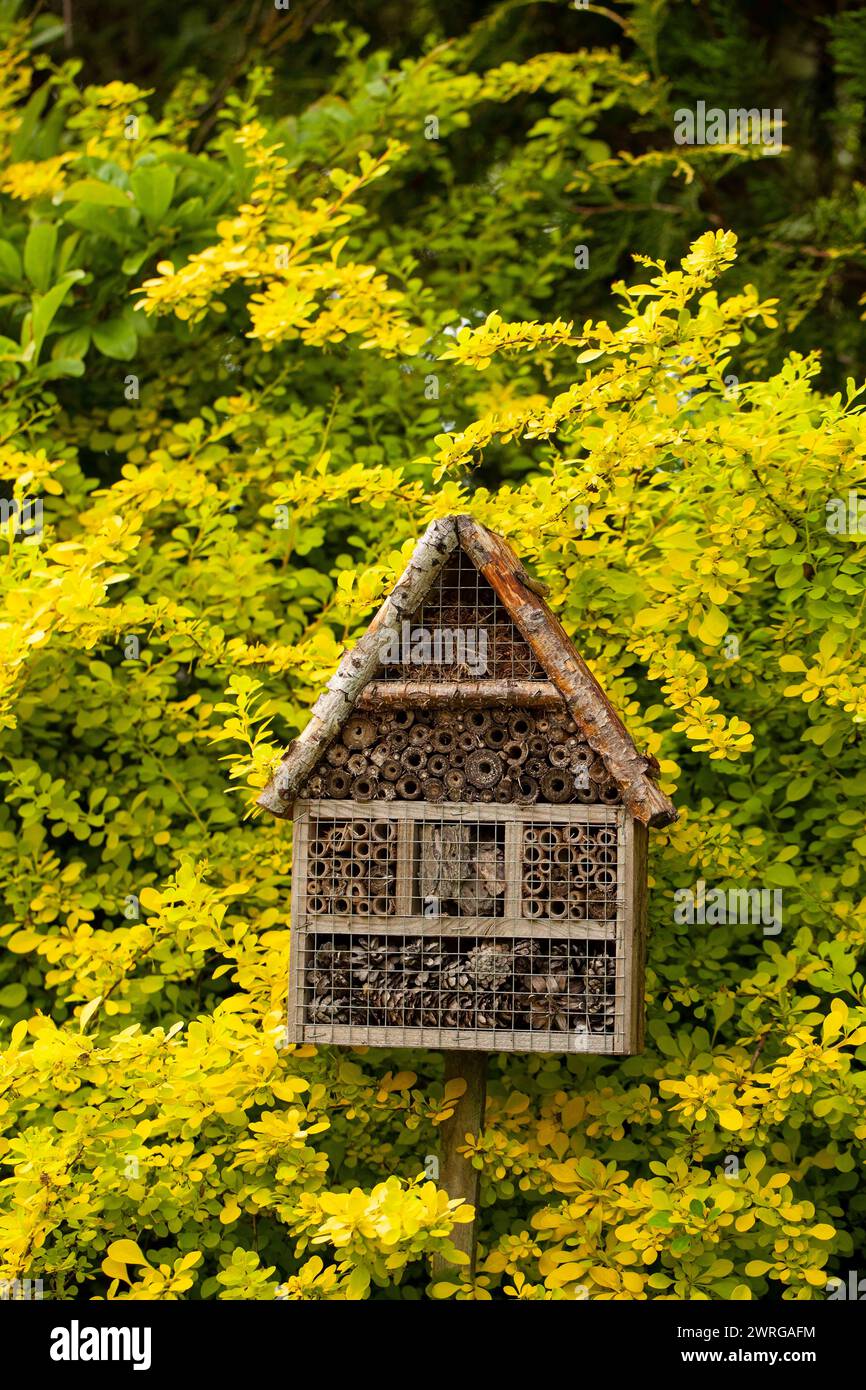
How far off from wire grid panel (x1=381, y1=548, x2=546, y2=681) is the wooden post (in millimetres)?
685

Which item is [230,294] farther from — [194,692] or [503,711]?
[503,711]

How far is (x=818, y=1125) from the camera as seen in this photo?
2.56 meters

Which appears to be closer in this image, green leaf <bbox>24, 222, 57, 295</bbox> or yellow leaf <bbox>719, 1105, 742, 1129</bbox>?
yellow leaf <bbox>719, 1105, 742, 1129</bbox>

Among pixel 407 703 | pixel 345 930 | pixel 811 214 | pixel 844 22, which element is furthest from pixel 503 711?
pixel 844 22

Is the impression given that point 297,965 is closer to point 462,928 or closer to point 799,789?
point 462,928

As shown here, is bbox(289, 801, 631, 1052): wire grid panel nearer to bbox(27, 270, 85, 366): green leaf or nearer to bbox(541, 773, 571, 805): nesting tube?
bbox(541, 773, 571, 805): nesting tube

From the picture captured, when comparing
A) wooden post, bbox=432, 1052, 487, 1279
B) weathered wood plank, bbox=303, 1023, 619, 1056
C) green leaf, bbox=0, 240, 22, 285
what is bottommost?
wooden post, bbox=432, 1052, 487, 1279

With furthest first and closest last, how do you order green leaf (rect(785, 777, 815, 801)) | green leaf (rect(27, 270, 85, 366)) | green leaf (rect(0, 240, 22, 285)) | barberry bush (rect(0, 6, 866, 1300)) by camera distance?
green leaf (rect(0, 240, 22, 285))
green leaf (rect(27, 270, 85, 366))
green leaf (rect(785, 777, 815, 801))
barberry bush (rect(0, 6, 866, 1300))

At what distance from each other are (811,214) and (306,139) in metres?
1.36

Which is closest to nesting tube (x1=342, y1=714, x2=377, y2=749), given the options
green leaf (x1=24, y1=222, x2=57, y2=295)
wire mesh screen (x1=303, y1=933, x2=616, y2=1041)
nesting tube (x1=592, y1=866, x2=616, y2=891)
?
wire mesh screen (x1=303, y1=933, x2=616, y2=1041)

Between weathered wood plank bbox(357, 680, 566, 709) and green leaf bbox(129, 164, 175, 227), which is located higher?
green leaf bbox(129, 164, 175, 227)

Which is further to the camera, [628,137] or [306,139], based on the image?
[628,137]

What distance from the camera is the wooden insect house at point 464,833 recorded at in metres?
2.35

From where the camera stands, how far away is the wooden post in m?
2.51
